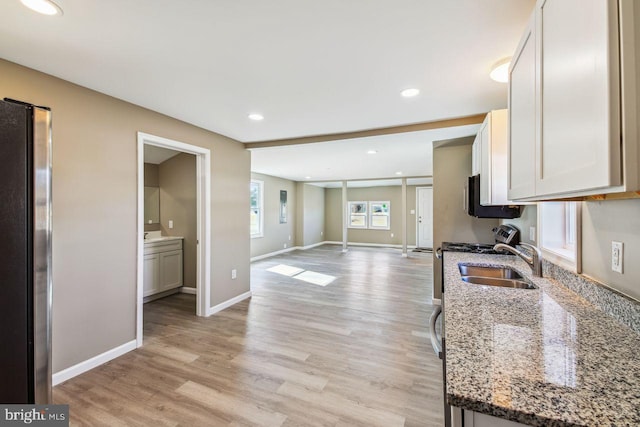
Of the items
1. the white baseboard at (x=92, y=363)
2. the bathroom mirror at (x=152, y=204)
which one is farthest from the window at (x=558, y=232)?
the bathroom mirror at (x=152, y=204)

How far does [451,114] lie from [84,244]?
11.5 ft

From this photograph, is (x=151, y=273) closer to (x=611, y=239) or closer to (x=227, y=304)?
(x=227, y=304)

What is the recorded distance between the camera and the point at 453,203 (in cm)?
358

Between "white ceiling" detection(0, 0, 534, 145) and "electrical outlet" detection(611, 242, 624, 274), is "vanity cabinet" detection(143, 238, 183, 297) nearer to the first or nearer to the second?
"white ceiling" detection(0, 0, 534, 145)

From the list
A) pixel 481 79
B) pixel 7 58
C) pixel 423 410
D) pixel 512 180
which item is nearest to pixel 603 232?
pixel 512 180

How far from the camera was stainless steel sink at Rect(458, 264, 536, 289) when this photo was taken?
1915 millimetres

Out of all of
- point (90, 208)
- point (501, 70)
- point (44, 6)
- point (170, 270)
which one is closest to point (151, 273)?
point (170, 270)

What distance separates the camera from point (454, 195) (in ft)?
11.7

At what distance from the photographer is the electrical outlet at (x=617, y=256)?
1.13m

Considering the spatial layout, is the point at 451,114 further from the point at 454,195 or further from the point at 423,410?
the point at 423,410

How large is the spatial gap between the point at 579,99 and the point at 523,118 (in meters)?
0.51

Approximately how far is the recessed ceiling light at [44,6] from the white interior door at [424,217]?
9.09m

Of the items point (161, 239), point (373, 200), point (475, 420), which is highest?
point (373, 200)

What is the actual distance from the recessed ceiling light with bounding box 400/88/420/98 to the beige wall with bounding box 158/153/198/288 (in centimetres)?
325
